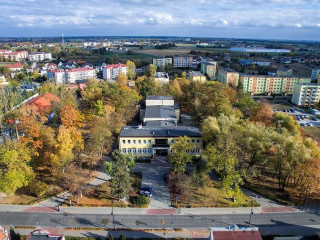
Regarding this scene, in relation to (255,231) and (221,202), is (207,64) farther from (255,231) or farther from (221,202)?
(255,231)

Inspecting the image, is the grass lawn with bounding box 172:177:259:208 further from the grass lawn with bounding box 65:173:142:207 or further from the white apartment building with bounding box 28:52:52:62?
the white apartment building with bounding box 28:52:52:62

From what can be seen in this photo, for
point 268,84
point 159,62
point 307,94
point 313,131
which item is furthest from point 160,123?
point 159,62

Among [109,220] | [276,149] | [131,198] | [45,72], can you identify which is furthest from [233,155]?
[45,72]

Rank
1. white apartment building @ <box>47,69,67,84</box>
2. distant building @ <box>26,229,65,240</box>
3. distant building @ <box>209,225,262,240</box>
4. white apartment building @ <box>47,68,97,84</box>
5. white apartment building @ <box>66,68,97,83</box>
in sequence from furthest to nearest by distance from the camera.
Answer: white apartment building @ <box>66,68,97,83</box> < white apartment building @ <box>47,68,97,84</box> < white apartment building @ <box>47,69,67,84</box> < distant building @ <box>209,225,262,240</box> < distant building @ <box>26,229,65,240</box>

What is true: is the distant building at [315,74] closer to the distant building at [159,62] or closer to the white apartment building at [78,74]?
the distant building at [159,62]

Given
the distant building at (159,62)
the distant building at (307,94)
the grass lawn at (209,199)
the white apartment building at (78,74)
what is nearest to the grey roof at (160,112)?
the grass lawn at (209,199)

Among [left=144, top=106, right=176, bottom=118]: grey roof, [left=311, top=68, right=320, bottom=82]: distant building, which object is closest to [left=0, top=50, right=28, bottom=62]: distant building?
[left=144, top=106, right=176, bottom=118]: grey roof
